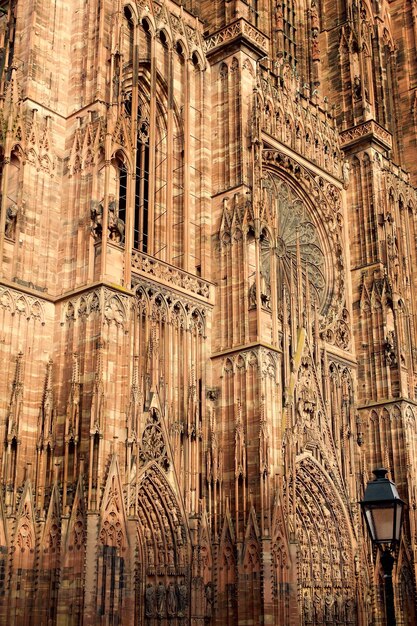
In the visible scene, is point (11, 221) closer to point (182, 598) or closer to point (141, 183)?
point (141, 183)

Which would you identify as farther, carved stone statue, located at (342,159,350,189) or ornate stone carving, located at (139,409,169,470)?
carved stone statue, located at (342,159,350,189)

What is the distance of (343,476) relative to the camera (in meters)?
30.1

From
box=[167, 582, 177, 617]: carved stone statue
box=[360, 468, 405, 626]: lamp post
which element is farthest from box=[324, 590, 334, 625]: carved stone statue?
box=[360, 468, 405, 626]: lamp post

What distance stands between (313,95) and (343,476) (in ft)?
51.6

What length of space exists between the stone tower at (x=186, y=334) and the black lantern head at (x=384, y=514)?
988 centimetres

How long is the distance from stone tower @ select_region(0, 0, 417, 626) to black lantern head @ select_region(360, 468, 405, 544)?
988 cm

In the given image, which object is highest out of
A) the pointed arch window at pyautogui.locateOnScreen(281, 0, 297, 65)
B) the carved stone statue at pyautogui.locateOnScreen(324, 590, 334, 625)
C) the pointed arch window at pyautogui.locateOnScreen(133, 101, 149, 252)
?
the pointed arch window at pyautogui.locateOnScreen(281, 0, 297, 65)

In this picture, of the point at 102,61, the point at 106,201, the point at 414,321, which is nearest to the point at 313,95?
the point at 414,321

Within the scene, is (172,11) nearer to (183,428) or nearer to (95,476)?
(183,428)

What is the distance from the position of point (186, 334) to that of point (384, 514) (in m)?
15.4

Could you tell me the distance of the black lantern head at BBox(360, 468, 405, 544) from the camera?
35.5 ft

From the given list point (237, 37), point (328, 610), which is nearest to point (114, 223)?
point (237, 37)

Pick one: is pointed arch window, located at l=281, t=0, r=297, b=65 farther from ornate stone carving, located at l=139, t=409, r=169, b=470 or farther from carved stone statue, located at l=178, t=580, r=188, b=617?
carved stone statue, located at l=178, t=580, r=188, b=617

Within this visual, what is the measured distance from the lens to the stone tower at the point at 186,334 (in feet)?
67.8
